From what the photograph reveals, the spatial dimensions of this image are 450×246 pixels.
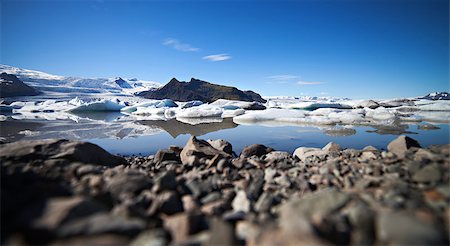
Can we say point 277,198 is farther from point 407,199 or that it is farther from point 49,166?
point 49,166

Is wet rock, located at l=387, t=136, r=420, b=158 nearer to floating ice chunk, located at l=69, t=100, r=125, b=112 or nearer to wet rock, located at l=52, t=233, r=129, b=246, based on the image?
wet rock, located at l=52, t=233, r=129, b=246

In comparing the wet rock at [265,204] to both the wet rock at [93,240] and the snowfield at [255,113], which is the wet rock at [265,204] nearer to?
the wet rock at [93,240]

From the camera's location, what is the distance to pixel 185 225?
50.4 inches

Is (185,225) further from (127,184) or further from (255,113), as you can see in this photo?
(255,113)

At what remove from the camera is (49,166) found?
8.01 feet

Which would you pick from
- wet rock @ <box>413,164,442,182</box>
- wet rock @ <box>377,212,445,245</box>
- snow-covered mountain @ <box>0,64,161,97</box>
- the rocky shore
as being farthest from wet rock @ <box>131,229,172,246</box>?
snow-covered mountain @ <box>0,64,161,97</box>

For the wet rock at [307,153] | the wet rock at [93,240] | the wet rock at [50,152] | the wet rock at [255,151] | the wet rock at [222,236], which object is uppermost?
the wet rock at [93,240]

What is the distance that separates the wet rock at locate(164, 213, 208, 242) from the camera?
1.26m

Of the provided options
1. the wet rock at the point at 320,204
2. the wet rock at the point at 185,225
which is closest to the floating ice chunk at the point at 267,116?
the wet rock at the point at 320,204

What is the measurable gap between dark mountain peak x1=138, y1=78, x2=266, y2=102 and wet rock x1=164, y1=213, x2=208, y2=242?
44.6m

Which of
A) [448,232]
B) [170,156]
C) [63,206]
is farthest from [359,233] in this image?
[170,156]

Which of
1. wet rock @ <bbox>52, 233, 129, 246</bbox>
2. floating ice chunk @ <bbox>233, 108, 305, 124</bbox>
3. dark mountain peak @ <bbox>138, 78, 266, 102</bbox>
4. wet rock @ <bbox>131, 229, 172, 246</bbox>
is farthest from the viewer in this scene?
dark mountain peak @ <bbox>138, 78, 266, 102</bbox>

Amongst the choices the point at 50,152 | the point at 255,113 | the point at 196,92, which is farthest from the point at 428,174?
the point at 196,92

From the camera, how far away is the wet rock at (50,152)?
277 cm
